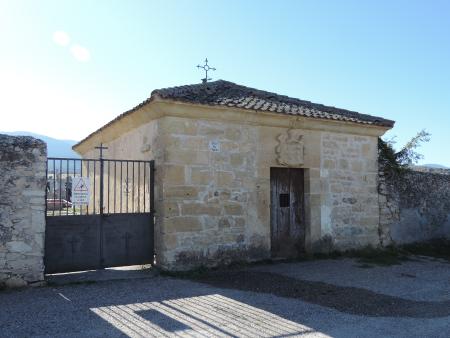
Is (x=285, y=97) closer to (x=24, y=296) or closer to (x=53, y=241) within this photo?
(x=53, y=241)

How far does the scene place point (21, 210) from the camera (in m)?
6.05

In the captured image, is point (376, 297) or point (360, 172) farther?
point (360, 172)

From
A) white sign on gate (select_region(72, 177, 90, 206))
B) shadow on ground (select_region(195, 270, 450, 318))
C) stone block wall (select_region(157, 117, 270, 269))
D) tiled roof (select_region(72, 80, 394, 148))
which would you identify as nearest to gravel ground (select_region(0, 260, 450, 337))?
shadow on ground (select_region(195, 270, 450, 318))

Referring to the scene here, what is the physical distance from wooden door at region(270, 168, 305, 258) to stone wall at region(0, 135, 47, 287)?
4.43 metres

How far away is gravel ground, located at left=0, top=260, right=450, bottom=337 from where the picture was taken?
14.1ft

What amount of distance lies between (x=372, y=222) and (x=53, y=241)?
7.00 meters

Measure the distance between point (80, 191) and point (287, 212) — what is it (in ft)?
13.8

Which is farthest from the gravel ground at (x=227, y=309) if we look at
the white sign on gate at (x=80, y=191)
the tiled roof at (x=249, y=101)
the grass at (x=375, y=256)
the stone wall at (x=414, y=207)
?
the stone wall at (x=414, y=207)

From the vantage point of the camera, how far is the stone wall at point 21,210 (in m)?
5.95

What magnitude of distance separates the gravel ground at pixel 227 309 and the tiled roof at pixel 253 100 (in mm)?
3085

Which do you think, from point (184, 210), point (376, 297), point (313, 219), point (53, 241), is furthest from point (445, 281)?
point (53, 241)

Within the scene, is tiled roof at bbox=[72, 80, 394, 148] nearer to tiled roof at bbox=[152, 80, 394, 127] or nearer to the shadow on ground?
tiled roof at bbox=[152, 80, 394, 127]

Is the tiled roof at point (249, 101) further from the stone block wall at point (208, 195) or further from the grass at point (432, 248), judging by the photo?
the grass at point (432, 248)

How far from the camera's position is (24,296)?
18.2 ft
